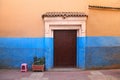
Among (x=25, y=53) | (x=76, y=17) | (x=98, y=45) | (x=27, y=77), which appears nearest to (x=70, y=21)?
(x=76, y=17)

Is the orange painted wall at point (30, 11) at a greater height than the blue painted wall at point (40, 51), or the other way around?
the orange painted wall at point (30, 11)

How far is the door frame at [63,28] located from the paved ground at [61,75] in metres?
0.95

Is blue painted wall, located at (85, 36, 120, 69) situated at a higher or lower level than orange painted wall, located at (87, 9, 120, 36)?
lower

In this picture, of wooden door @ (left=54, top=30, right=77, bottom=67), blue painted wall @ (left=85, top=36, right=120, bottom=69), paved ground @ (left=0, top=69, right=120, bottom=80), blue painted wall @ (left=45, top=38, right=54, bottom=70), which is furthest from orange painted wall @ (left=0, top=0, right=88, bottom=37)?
paved ground @ (left=0, top=69, right=120, bottom=80)

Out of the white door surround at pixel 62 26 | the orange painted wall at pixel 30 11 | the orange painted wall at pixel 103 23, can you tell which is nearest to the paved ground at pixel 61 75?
the white door surround at pixel 62 26

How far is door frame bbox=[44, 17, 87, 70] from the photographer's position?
1518 centimetres

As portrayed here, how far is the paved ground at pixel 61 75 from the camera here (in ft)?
42.4

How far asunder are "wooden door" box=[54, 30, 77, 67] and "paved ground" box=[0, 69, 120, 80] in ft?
3.73

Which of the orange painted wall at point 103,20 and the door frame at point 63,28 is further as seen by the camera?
the orange painted wall at point 103,20

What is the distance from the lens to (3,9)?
15.5m

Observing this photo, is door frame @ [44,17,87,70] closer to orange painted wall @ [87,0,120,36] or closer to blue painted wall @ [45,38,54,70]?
blue painted wall @ [45,38,54,70]

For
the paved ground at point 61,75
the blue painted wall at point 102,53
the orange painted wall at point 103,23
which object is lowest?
the paved ground at point 61,75

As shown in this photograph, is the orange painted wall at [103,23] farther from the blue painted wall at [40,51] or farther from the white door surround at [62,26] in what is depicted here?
the white door surround at [62,26]

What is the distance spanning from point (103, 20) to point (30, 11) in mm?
4057
